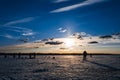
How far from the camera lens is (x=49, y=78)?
17.6 m

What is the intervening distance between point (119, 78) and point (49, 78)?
19.0 ft

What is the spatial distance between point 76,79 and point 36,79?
10.7ft

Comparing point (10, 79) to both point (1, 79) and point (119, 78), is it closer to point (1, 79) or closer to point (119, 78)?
point (1, 79)

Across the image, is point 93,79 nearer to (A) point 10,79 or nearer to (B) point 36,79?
(B) point 36,79

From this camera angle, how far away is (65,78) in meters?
17.5

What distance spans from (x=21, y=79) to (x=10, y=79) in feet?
2.92

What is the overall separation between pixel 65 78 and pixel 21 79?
363 centimetres

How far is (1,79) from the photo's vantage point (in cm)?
1675

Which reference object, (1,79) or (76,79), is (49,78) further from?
(1,79)

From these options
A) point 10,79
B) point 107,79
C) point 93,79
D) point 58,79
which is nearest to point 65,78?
point 58,79

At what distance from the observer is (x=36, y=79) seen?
17.0 metres

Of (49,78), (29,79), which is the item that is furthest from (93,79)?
(29,79)

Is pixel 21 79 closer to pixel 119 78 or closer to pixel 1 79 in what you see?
pixel 1 79

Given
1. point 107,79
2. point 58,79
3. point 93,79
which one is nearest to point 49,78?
point 58,79
